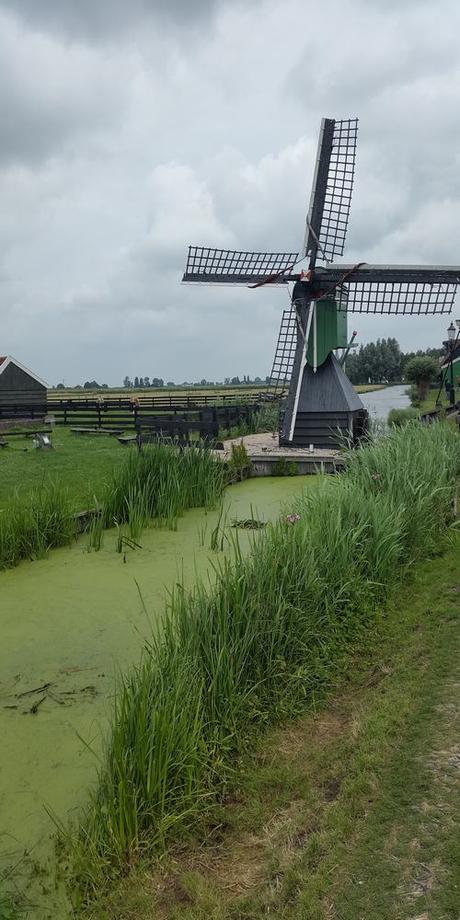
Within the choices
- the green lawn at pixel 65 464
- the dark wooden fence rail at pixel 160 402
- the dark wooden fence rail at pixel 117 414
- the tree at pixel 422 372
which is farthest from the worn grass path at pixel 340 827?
the tree at pixel 422 372

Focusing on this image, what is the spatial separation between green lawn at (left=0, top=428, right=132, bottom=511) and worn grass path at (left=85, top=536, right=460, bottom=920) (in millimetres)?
4930

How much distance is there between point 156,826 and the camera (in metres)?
2.23

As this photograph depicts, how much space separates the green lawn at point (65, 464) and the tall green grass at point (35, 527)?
722 millimetres

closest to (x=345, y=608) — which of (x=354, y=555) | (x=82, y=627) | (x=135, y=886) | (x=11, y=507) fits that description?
(x=354, y=555)

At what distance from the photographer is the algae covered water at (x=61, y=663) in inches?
94.1

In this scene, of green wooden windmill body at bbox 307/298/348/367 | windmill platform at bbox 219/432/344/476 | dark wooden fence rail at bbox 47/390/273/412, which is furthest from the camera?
dark wooden fence rail at bbox 47/390/273/412

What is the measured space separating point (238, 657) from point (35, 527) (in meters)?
3.45

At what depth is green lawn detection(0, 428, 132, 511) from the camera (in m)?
8.52

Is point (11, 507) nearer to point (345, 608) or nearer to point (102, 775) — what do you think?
point (345, 608)

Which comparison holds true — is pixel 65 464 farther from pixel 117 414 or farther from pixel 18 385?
pixel 18 385

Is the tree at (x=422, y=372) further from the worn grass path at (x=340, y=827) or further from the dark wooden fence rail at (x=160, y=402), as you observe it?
the worn grass path at (x=340, y=827)

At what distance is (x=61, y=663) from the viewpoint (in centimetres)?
372

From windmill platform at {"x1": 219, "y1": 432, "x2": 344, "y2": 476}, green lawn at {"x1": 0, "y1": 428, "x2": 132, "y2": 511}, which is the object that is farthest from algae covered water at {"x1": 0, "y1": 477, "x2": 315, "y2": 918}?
windmill platform at {"x1": 219, "y1": 432, "x2": 344, "y2": 476}

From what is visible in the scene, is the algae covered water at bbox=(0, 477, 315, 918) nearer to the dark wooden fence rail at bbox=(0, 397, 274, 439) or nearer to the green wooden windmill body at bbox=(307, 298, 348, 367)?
the green wooden windmill body at bbox=(307, 298, 348, 367)
